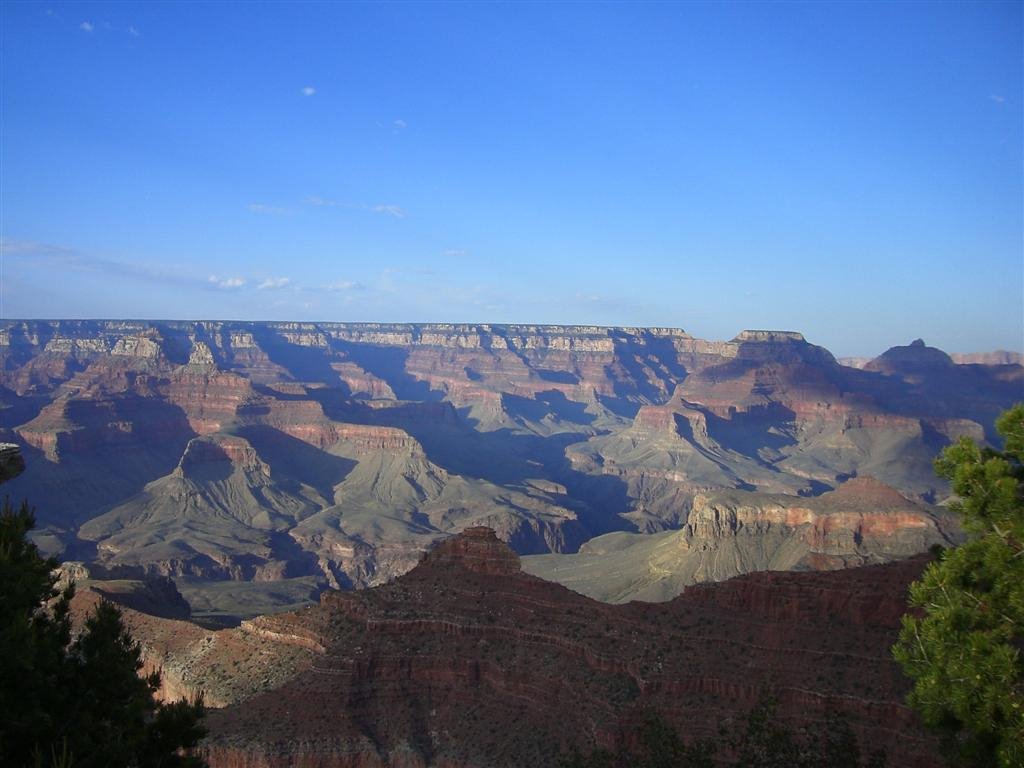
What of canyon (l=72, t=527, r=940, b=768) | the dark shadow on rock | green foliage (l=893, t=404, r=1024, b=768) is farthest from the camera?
the dark shadow on rock

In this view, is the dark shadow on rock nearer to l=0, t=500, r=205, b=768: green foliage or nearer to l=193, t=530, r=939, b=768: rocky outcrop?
l=193, t=530, r=939, b=768: rocky outcrop

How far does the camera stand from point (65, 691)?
1820 centimetres

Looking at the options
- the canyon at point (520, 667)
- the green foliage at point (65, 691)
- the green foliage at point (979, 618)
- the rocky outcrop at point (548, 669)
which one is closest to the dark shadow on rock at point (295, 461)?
the canyon at point (520, 667)

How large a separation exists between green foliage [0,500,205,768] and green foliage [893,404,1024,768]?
16.6 metres

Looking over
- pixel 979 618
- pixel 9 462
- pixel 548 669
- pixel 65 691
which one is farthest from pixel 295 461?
pixel 979 618

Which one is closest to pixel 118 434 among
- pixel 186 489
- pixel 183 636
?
pixel 186 489

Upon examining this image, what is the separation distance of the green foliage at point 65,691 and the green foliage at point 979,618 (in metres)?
16.6

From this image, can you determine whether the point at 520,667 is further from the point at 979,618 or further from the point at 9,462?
the point at 979,618

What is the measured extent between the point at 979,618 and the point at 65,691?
19902 mm

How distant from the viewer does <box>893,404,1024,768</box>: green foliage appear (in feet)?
51.1

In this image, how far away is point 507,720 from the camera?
39.0 m

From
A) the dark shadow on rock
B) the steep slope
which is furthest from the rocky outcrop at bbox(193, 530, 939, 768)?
the dark shadow on rock

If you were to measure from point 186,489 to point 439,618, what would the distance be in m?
130

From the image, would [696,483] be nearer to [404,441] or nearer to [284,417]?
[404,441]
